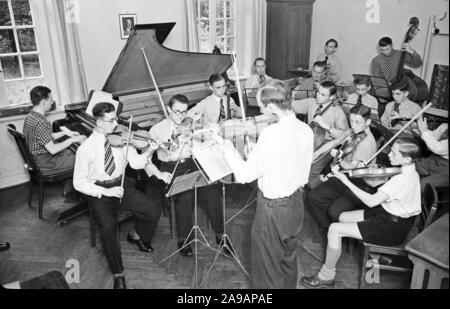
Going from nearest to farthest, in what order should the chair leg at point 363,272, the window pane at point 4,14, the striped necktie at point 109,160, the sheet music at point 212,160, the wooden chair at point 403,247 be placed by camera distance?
the sheet music at point 212,160 < the wooden chair at point 403,247 < the chair leg at point 363,272 < the striped necktie at point 109,160 < the window pane at point 4,14

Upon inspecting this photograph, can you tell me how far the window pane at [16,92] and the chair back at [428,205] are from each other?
4.28m

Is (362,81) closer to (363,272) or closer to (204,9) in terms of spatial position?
(363,272)

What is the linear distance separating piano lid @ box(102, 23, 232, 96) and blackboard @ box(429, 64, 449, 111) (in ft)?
7.63

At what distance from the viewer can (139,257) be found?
3.44 meters

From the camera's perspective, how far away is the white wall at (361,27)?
5.30m

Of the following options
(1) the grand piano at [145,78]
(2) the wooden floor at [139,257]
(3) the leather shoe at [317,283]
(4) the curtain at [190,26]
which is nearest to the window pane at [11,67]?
(1) the grand piano at [145,78]

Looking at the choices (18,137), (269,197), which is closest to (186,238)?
(269,197)

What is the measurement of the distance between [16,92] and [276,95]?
11.9 feet

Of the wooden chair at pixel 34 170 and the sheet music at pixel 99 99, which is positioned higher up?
the sheet music at pixel 99 99

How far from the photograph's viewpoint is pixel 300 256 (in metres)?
3.44

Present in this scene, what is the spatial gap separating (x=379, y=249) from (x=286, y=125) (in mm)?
1125

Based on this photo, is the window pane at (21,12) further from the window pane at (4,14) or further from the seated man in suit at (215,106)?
the seated man in suit at (215,106)

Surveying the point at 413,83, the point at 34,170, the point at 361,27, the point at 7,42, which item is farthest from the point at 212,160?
the point at 361,27

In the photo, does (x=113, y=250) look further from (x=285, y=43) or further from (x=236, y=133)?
(x=285, y=43)
